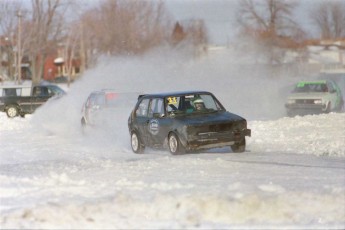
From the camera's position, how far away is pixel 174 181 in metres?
9.44

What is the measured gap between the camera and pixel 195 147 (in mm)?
13680

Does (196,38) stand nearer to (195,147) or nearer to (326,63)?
(326,63)

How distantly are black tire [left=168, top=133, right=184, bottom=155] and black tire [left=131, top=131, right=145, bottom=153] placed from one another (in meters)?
1.32

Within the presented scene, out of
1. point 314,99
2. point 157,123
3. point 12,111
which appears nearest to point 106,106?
point 157,123

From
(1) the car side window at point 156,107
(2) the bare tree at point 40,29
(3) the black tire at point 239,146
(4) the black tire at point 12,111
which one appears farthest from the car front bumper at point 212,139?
(2) the bare tree at point 40,29

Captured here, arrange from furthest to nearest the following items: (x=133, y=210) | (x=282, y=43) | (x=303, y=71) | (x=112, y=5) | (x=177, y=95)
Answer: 1. (x=112, y=5)
2. (x=282, y=43)
3. (x=303, y=71)
4. (x=177, y=95)
5. (x=133, y=210)

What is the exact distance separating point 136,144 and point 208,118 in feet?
7.56

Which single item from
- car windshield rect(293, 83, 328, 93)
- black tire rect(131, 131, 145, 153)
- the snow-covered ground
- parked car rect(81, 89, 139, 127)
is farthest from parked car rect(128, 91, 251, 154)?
car windshield rect(293, 83, 328, 93)

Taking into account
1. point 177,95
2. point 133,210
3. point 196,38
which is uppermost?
point 196,38

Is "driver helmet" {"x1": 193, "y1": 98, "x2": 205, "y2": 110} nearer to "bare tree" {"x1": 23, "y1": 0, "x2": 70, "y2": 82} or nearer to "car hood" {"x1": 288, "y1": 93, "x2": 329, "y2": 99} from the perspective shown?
"car hood" {"x1": 288, "y1": 93, "x2": 329, "y2": 99}

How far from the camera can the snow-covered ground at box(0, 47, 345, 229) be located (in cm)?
712

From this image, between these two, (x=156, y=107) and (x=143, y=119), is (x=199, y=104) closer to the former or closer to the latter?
(x=156, y=107)

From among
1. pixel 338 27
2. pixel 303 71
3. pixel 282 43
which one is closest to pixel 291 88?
pixel 303 71

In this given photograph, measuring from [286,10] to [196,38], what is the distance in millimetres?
10848
